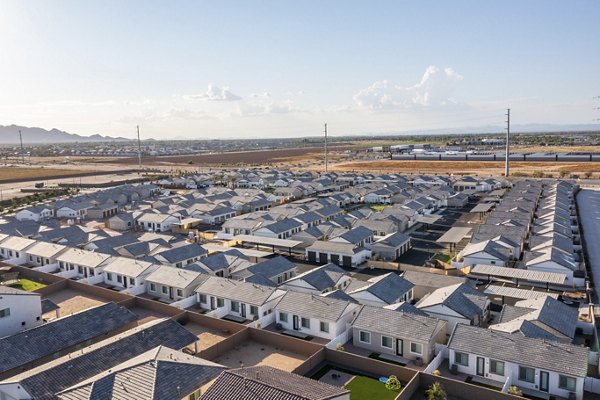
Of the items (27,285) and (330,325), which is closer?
(330,325)

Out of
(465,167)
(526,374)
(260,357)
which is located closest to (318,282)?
(260,357)

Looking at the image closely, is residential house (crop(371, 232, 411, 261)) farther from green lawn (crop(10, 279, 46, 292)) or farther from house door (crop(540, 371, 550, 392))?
green lawn (crop(10, 279, 46, 292))

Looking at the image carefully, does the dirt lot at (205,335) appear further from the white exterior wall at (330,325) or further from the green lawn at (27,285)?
the green lawn at (27,285)

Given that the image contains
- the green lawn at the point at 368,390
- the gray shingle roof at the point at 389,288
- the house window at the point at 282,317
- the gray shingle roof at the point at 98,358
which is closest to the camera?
the gray shingle roof at the point at 98,358

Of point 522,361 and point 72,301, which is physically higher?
point 522,361

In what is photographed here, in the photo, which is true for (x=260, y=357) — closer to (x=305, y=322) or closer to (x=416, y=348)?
(x=305, y=322)

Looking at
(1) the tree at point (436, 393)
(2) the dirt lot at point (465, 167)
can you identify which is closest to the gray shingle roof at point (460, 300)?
(1) the tree at point (436, 393)

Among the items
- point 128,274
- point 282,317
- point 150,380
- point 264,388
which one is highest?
point 264,388
